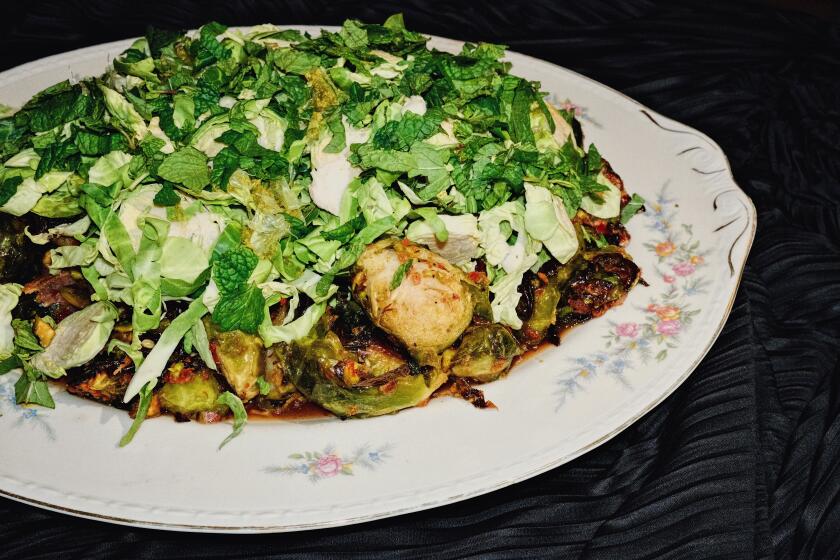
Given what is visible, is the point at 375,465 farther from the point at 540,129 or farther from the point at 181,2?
the point at 181,2

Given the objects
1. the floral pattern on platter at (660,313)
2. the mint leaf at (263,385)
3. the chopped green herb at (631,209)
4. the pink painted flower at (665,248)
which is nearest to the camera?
the mint leaf at (263,385)

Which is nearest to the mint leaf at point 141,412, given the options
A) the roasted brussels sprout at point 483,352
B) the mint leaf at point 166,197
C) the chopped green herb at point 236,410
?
the chopped green herb at point 236,410

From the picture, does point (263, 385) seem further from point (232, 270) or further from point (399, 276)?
point (399, 276)

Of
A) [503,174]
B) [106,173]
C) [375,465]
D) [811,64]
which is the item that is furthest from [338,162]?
[811,64]

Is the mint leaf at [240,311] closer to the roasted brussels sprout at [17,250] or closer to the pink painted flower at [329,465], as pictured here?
the pink painted flower at [329,465]

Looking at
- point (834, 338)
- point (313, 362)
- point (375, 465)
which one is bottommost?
point (834, 338)

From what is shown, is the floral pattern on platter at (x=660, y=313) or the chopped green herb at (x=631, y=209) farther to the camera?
the chopped green herb at (x=631, y=209)
